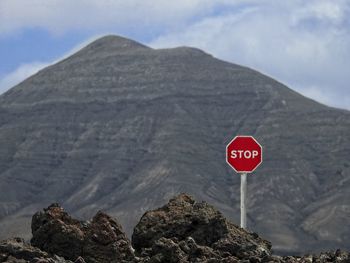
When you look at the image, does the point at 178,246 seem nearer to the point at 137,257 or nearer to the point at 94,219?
the point at 137,257

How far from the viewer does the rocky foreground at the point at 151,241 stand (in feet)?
46.9

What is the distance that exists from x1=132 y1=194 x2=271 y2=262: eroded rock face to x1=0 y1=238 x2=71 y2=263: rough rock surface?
147 cm

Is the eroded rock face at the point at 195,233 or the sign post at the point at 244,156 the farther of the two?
the sign post at the point at 244,156

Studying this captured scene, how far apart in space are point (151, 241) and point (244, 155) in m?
4.05

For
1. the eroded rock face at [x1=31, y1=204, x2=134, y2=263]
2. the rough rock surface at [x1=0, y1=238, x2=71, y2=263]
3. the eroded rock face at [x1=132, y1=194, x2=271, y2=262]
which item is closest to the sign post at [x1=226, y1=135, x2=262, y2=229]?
the eroded rock face at [x1=132, y1=194, x2=271, y2=262]

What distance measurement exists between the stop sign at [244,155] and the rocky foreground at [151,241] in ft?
9.15

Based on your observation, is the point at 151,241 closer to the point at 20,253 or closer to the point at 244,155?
the point at 20,253

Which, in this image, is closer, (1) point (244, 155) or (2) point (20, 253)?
(2) point (20, 253)

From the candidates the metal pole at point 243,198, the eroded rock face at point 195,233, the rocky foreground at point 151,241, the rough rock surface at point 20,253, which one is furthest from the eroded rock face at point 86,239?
the metal pole at point 243,198

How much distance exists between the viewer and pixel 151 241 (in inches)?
621

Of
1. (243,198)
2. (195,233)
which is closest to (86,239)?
(195,233)

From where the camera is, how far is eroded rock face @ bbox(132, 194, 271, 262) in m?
14.8

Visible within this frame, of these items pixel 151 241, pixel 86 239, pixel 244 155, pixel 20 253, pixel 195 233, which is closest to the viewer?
pixel 20 253

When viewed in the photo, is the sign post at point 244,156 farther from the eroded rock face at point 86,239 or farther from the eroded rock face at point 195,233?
the eroded rock face at point 86,239
